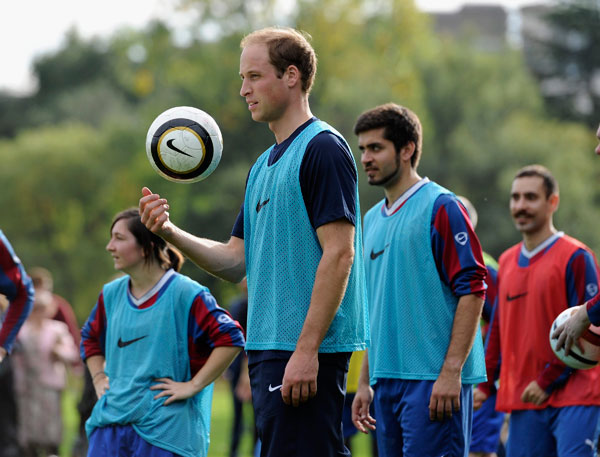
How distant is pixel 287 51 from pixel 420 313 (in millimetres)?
1868

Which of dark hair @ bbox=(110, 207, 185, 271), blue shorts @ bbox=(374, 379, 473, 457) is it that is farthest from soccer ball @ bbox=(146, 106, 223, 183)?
blue shorts @ bbox=(374, 379, 473, 457)

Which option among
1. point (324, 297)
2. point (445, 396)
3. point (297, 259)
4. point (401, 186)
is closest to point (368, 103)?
point (401, 186)

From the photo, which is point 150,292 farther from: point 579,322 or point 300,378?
point 579,322

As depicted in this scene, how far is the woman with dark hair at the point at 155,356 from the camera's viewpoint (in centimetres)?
625

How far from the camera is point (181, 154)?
5.25 m

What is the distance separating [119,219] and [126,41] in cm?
3569

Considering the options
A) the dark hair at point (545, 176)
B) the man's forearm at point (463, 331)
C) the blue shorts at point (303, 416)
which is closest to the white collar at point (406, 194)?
the man's forearm at point (463, 331)

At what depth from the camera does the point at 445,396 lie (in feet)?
17.9

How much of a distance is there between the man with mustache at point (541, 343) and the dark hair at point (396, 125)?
139cm

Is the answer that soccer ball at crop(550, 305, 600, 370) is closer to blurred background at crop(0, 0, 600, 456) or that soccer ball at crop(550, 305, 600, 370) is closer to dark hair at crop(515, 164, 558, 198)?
dark hair at crop(515, 164, 558, 198)

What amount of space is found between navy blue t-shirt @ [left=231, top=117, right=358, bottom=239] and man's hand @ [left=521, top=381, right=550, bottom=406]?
2.87m

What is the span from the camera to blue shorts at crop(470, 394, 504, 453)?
818 cm

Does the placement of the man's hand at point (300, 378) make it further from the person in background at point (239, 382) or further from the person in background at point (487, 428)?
the person in background at point (239, 382)

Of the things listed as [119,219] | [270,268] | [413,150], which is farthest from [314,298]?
[119,219]
